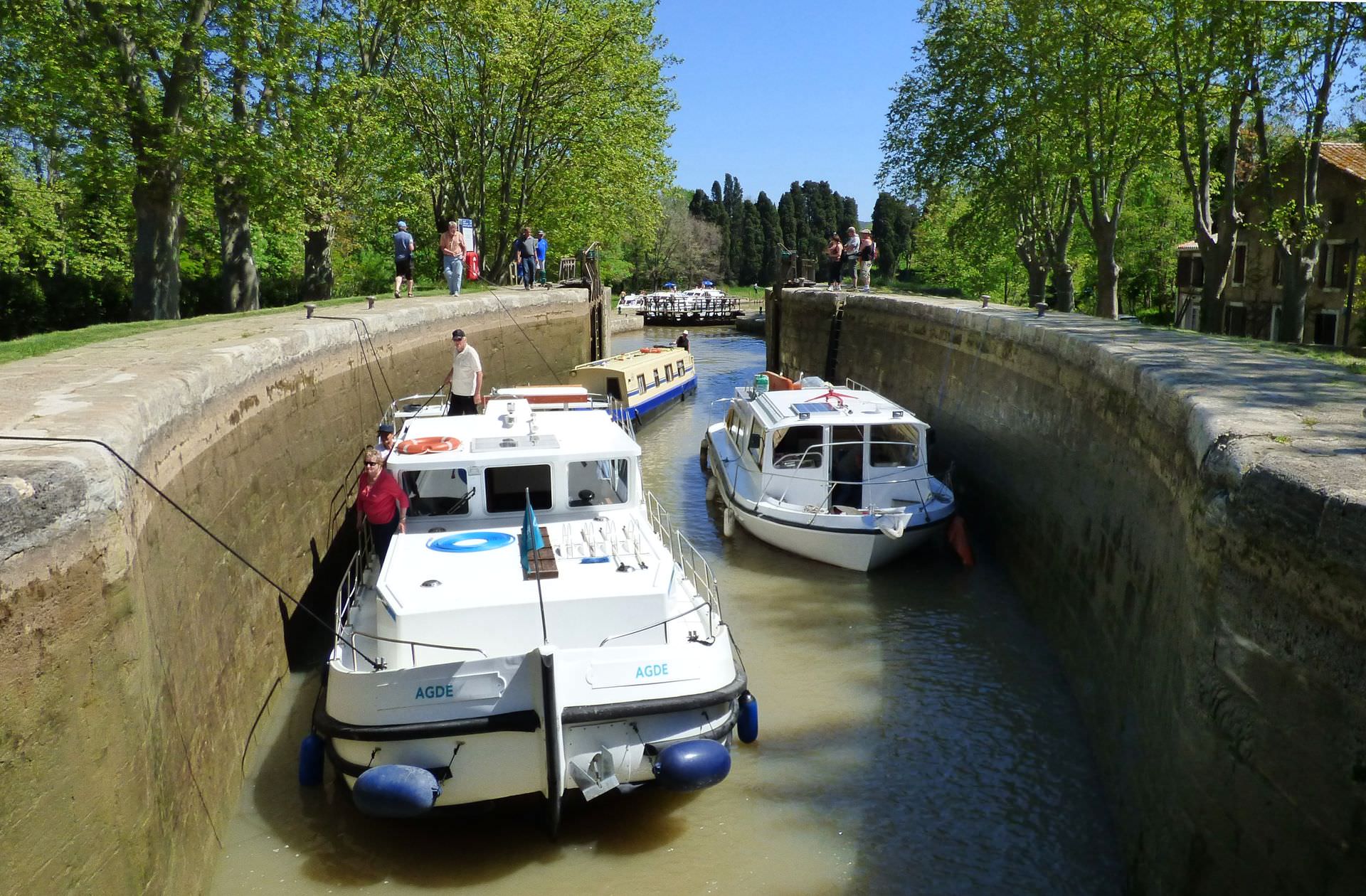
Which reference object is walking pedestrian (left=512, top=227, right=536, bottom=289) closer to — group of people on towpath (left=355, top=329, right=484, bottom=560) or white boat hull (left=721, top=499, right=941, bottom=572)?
group of people on towpath (left=355, top=329, right=484, bottom=560)

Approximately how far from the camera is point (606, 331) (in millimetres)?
Result: 33031

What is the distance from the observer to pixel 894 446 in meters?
13.6

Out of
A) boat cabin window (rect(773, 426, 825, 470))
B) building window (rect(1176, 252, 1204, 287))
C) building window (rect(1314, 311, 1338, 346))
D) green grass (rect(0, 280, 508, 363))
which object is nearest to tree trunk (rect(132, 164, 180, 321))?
green grass (rect(0, 280, 508, 363))

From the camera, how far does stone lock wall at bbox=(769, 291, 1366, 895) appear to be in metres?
4.42

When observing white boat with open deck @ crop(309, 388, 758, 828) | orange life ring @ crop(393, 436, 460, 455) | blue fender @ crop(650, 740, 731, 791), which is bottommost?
blue fender @ crop(650, 740, 731, 791)

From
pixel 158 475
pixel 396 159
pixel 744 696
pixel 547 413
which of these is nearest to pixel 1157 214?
pixel 396 159

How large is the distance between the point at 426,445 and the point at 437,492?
0.45 meters

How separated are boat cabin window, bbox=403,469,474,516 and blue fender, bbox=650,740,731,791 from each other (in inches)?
131

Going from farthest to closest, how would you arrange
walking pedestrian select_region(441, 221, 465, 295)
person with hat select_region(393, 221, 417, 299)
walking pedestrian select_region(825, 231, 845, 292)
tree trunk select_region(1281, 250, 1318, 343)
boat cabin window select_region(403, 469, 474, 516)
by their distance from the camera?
walking pedestrian select_region(825, 231, 845, 292), walking pedestrian select_region(441, 221, 465, 295), person with hat select_region(393, 221, 417, 299), tree trunk select_region(1281, 250, 1318, 343), boat cabin window select_region(403, 469, 474, 516)

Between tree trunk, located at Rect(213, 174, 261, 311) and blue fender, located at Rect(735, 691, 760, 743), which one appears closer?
blue fender, located at Rect(735, 691, 760, 743)

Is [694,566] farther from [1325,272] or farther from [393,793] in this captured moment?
[1325,272]

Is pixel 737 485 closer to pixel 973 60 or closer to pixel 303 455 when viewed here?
pixel 303 455

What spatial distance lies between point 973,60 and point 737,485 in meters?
17.1

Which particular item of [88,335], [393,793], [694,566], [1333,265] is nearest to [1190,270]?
[1333,265]
